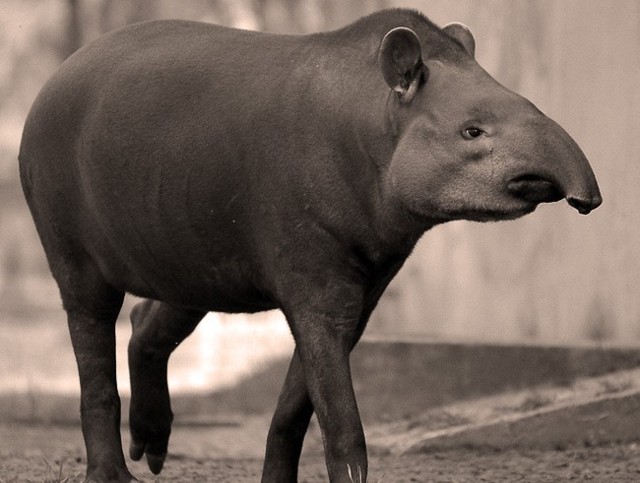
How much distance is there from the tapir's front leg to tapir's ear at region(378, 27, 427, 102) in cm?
76

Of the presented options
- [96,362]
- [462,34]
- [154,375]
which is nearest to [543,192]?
[462,34]

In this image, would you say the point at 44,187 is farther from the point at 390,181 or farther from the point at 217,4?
the point at 217,4

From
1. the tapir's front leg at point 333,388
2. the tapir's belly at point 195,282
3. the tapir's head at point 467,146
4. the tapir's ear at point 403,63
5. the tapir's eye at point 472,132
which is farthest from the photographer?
the tapir's belly at point 195,282

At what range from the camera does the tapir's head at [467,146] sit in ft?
17.7

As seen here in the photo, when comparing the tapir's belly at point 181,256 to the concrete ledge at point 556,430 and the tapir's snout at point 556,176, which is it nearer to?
the tapir's snout at point 556,176

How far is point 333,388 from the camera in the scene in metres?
5.92

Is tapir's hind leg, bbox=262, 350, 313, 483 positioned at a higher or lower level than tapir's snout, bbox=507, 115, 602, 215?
lower

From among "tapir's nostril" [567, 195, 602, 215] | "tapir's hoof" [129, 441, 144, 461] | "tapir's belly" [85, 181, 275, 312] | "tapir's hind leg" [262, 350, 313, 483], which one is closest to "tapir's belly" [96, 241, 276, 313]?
"tapir's belly" [85, 181, 275, 312]

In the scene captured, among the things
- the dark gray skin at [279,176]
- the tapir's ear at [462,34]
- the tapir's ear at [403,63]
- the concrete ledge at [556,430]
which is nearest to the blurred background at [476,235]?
the concrete ledge at [556,430]

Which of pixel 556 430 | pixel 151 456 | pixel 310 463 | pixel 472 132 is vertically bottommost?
pixel 310 463

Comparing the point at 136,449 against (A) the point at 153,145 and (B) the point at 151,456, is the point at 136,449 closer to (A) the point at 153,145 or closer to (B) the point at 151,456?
(B) the point at 151,456

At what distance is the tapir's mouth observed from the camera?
543 centimetres

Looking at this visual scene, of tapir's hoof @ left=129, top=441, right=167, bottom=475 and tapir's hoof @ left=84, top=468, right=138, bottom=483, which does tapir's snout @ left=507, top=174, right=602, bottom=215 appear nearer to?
tapir's hoof @ left=84, top=468, right=138, bottom=483

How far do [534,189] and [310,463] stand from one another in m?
3.15
